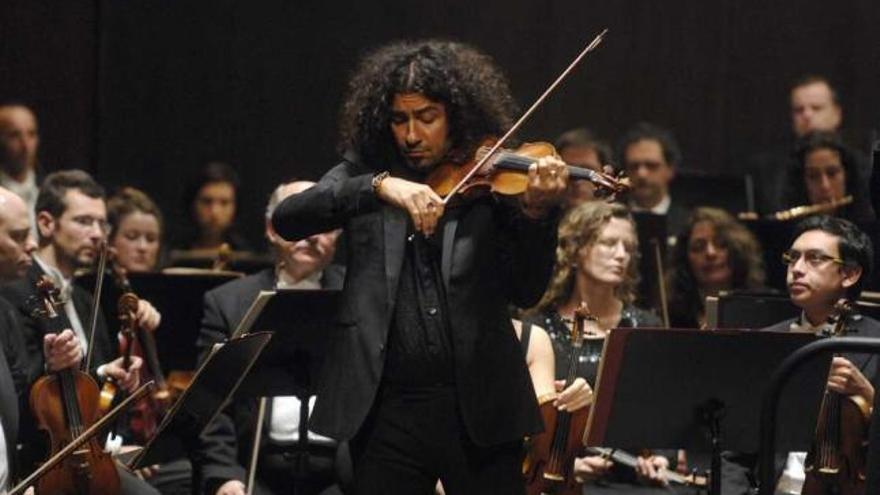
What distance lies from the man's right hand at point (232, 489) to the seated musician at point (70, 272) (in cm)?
22

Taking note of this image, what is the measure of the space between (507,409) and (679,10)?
→ 499 cm

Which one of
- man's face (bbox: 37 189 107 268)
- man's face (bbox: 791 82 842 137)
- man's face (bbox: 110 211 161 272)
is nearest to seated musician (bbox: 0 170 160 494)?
man's face (bbox: 37 189 107 268)

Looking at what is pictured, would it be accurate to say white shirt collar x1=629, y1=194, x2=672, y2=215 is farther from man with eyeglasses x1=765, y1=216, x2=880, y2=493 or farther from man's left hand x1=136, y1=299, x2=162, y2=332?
man's left hand x1=136, y1=299, x2=162, y2=332

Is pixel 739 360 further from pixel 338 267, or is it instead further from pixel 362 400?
pixel 338 267

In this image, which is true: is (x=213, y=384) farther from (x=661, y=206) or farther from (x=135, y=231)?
(x=661, y=206)

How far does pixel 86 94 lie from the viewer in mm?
7773

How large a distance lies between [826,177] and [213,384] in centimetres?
326

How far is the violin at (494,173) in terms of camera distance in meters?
3.73

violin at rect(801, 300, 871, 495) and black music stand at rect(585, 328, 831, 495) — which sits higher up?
black music stand at rect(585, 328, 831, 495)

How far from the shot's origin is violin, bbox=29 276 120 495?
4438mm

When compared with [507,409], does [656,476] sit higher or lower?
lower

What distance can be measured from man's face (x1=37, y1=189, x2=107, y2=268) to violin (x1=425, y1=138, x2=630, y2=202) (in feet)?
6.71

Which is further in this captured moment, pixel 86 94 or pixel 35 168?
pixel 86 94

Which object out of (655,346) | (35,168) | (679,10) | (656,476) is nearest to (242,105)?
(35,168)
